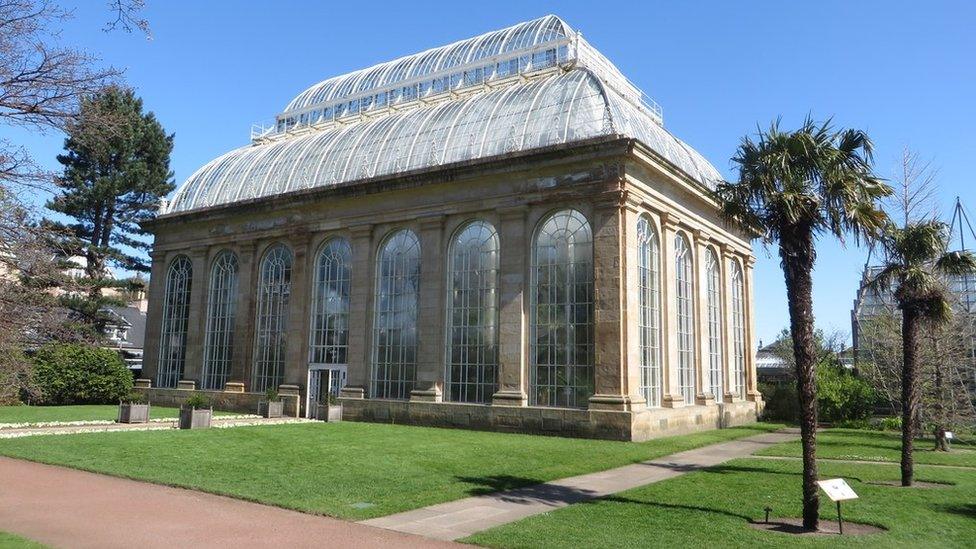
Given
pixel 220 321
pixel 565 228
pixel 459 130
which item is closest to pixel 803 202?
pixel 565 228

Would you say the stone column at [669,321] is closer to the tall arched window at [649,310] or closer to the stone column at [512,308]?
the tall arched window at [649,310]

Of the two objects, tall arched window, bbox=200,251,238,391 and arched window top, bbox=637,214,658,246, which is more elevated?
arched window top, bbox=637,214,658,246

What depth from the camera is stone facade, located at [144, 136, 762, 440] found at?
23391mm

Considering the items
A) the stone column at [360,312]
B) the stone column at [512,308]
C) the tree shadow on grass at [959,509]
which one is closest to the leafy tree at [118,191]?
the stone column at [360,312]

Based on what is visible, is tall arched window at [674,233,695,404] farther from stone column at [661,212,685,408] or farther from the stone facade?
stone column at [661,212,685,408]

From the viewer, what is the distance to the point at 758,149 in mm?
12492

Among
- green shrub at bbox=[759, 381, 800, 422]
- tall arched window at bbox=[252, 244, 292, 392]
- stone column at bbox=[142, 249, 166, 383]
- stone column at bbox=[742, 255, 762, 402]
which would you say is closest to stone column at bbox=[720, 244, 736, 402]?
stone column at bbox=[742, 255, 762, 402]

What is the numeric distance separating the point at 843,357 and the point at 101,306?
64.0 m

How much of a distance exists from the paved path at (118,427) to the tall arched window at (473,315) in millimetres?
7229

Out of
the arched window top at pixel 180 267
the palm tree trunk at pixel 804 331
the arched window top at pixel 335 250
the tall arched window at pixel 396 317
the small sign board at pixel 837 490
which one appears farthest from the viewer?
the arched window top at pixel 180 267

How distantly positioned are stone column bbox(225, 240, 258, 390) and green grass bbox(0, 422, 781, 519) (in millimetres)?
10140

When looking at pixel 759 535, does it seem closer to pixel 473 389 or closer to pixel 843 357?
pixel 473 389

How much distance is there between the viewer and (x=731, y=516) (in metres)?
11.0

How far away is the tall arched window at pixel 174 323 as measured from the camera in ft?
121
